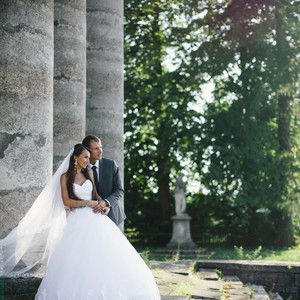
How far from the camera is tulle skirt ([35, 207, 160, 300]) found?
4.64 meters

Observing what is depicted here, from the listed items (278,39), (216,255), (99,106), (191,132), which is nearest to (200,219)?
(191,132)

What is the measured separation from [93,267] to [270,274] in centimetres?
526

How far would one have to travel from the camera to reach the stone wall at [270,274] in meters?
9.18

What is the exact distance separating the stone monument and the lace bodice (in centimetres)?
1342

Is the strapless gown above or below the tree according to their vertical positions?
below

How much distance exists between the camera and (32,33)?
14.9ft

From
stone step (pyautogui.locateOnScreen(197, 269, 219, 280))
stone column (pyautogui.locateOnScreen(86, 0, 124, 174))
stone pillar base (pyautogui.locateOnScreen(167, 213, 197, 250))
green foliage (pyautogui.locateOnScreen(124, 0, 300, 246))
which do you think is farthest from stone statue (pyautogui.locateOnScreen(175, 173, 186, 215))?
stone column (pyautogui.locateOnScreen(86, 0, 124, 174))

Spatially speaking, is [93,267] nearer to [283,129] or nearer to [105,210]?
[105,210]

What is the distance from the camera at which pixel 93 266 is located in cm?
482

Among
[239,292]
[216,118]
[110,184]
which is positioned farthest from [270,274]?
[216,118]

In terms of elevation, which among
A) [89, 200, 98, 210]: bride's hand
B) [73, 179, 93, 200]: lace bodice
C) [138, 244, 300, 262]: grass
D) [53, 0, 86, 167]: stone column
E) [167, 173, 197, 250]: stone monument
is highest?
[53, 0, 86, 167]: stone column

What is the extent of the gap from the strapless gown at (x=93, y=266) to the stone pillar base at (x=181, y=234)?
13.7m

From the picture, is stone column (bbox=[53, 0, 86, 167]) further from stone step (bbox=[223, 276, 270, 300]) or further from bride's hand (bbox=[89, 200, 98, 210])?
stone step (bbox=[223, 276, 270, 300])

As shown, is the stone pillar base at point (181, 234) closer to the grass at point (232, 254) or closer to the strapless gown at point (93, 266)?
the grass at point (232, 254)
